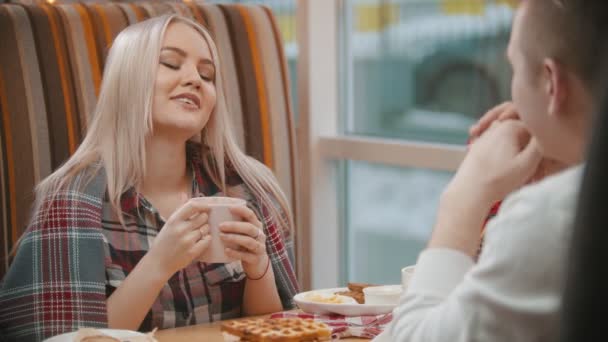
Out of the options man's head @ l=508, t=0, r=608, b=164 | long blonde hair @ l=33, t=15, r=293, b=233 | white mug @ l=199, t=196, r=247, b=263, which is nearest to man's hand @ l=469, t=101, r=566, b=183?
man's head @ l=508, t=0, r=608, b=164

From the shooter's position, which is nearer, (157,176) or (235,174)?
(157,176)

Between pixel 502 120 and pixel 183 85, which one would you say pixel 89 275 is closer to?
pixel 183 85

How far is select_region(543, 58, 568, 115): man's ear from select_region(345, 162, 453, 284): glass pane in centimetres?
211

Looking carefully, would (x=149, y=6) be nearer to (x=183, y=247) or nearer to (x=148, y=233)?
(x=148, y=233)

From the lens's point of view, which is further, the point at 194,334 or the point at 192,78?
the point at 192,78

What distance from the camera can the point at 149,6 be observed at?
235cm

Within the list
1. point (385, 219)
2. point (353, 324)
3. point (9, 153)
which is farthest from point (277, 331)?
point (385, 219)

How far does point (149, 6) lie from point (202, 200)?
87 cm

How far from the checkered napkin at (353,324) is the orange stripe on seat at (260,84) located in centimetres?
90

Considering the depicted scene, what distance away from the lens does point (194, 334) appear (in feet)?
5.15

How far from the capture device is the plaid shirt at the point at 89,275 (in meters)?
1.82

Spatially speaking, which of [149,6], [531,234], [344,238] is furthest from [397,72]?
[531,234]

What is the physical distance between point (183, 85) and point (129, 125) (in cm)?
13

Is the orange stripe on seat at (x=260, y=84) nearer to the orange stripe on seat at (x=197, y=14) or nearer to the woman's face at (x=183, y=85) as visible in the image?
the orange stripe on seat at (x=197, y=14)
